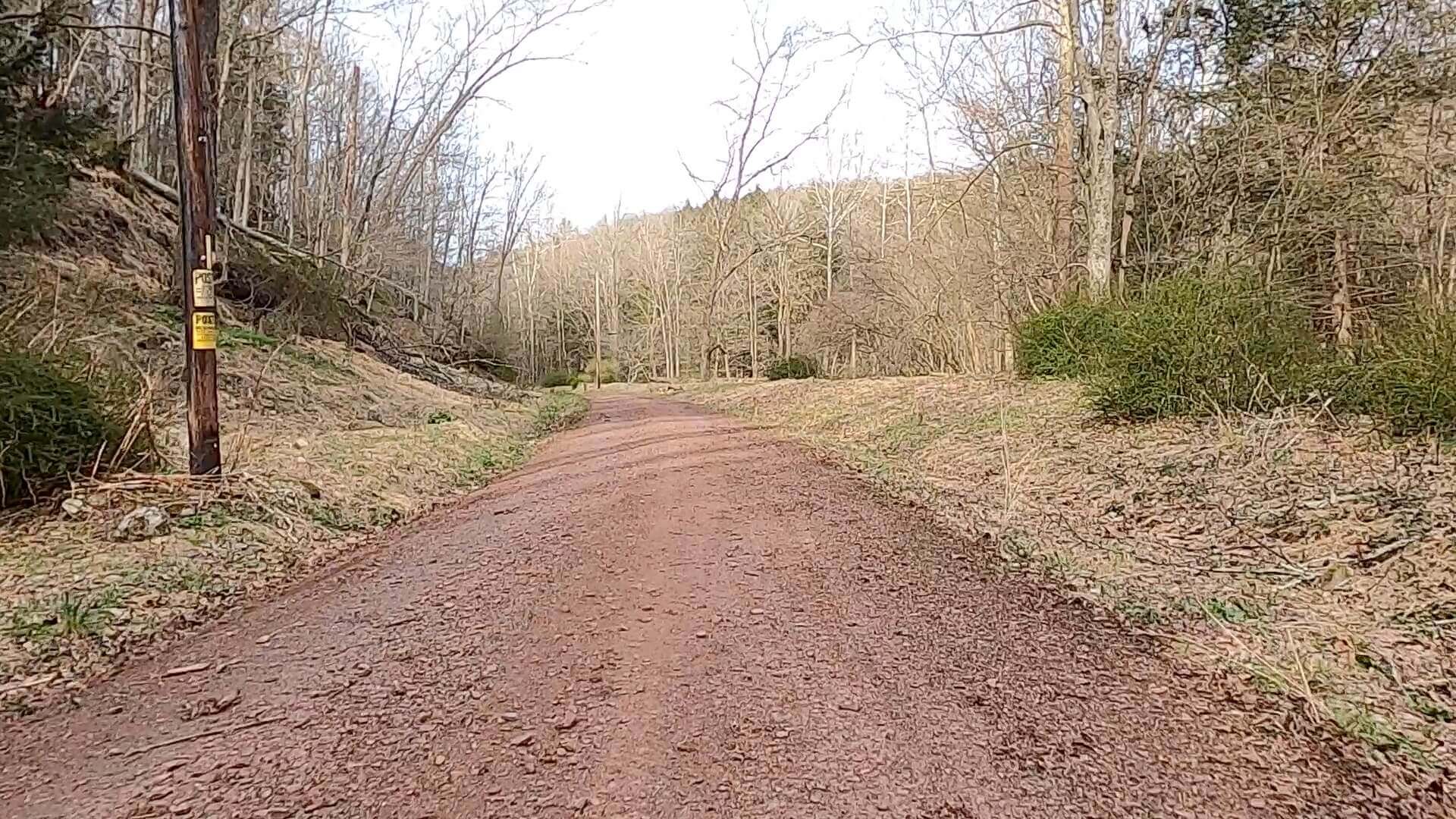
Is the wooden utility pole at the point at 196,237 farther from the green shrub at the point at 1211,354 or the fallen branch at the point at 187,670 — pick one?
the green shrub at the point at 1211,354

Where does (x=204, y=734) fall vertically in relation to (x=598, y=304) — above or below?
below

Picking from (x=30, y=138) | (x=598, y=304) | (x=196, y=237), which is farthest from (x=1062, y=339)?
(x=598, y=304)

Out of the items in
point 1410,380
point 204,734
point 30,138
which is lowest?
point 204,734

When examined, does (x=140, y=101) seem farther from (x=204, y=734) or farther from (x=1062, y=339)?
(x=204, y=734)

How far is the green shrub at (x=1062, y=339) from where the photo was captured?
Result: 1091 centimetres

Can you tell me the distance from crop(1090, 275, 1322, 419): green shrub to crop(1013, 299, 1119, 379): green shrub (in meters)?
2.66

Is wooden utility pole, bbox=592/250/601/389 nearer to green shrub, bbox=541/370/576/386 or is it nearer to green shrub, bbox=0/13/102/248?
green shrub, bbox=541/370/576/386

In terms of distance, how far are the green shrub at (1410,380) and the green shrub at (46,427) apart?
8.52m

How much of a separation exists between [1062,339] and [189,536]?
1072 centimetres

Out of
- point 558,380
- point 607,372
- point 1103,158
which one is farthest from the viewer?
→ point 607,372

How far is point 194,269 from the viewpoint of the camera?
18.7ft

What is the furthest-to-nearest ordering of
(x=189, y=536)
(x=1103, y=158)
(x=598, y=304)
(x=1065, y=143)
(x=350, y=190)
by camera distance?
(x=598, y=304)
(x=350, y=190)
(x=1065, y=143)
(x=1103, y=158)
(x=189, y=536)

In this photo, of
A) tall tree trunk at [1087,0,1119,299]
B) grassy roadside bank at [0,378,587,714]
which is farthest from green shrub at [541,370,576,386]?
tall tree trunk at [1087,0,1119,299]

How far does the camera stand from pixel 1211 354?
6.91m
